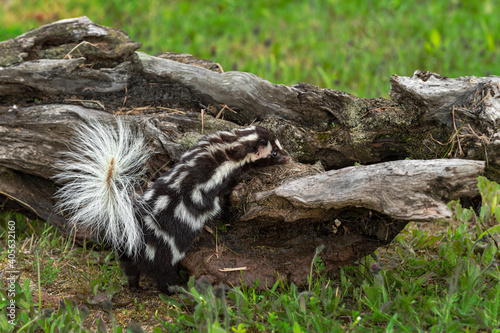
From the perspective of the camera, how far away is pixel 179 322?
3578 millimetres

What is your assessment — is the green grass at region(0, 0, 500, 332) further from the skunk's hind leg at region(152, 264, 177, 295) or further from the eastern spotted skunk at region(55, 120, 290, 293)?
the eastern spotted skunk at region(55, 120, 290, 293)

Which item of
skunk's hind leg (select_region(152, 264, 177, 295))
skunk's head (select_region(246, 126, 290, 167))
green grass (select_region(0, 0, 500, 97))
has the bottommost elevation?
skunk's hind leg (select_region(152, 264, 177, 295))

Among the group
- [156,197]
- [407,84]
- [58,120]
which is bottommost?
[156,197]

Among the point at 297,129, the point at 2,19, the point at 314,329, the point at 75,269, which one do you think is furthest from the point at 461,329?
the point at 2,19

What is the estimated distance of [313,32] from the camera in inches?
356

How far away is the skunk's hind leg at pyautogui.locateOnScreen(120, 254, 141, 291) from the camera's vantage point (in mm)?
4180

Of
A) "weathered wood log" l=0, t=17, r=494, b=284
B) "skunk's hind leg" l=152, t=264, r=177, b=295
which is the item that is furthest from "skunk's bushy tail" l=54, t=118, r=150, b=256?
"skunk's hind leg" l=152, t=264, r=177, b=295

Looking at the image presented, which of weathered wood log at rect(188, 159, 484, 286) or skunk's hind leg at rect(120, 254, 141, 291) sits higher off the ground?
weathered wood log at rect(188, 159, 484, 286)

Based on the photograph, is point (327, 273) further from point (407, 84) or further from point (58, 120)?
point (58, 120)

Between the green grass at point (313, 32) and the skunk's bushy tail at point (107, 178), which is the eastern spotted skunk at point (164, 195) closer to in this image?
the skunk's bushy tail at point (107, 178)

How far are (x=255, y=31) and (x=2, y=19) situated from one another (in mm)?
4172

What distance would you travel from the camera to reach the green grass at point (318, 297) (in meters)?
3.41

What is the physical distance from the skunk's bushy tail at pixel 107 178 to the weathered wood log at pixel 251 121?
0.13m

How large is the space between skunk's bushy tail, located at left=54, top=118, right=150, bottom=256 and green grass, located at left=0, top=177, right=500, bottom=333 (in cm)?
41
